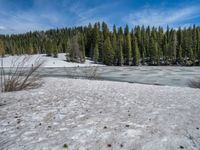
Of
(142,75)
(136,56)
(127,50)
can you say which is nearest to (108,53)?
(127,50)

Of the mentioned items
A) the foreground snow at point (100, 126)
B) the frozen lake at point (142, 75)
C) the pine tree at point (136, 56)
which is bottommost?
the frozen lake at point (142, 75)

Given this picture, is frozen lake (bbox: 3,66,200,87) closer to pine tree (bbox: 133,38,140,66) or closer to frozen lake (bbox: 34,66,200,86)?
frozen lake (bbox: 34,66,200,86)

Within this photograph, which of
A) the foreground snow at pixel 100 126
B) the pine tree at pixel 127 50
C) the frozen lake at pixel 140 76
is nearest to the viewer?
the foreground snow at pixel 100 126

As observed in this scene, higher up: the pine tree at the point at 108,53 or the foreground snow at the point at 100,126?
the pine tree at the point at 108,53

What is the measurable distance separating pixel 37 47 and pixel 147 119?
8292 centimetres

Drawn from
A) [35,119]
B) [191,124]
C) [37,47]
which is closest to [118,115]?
[191,124]

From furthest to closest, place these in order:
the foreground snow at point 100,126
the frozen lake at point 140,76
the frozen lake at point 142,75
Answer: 1. the frozen lake at point 142,75
2. the frozen lake at point 140,76
3. the foreground snow at point 100,126

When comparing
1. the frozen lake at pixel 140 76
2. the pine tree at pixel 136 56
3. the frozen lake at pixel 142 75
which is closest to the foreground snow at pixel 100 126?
the frozen lake at pixel 140 76

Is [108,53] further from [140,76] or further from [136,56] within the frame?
[140,76]

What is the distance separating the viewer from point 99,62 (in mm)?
66188

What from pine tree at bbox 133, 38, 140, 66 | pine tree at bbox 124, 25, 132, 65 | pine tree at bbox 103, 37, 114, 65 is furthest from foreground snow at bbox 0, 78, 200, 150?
pine tree at bbox 124, 25, 132, 65

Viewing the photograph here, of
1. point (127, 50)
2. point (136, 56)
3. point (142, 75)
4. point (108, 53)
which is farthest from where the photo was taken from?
point (127, 50)

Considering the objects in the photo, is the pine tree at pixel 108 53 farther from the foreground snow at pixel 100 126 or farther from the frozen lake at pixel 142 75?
the foreground snow at pixel 100 126

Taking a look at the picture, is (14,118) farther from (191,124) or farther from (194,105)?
(194,105)
